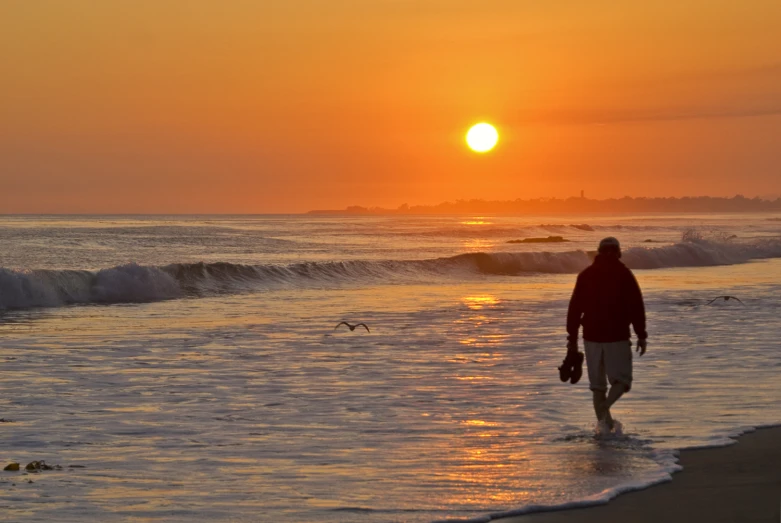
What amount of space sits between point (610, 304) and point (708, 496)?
2432 millimetres

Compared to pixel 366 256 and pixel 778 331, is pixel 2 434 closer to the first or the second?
pixel 778 331

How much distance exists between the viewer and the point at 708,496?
6676mm

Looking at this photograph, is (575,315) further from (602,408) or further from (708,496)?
(708,496)

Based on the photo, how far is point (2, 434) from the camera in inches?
351

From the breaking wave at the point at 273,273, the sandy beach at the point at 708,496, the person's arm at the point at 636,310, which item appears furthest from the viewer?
the breaking wave at the point at 273,273

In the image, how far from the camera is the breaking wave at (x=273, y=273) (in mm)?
28203

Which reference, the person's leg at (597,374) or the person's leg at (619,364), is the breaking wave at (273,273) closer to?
the person's leg at (597,374)

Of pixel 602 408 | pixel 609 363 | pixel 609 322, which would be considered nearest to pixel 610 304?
pixel 609 322

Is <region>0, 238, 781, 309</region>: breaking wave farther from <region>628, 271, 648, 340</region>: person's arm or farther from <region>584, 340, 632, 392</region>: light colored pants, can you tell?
<region>628, 271, 648, 340</region>: person's arm

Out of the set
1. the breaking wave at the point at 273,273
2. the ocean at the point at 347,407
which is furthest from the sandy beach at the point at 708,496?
the breaking wave at the point at 273,273

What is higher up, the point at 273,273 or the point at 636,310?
the point at 273,273

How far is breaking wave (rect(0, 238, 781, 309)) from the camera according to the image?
92.5 ft

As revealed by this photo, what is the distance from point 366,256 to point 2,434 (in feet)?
145

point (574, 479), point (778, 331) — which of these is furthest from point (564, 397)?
point (778, 331)
